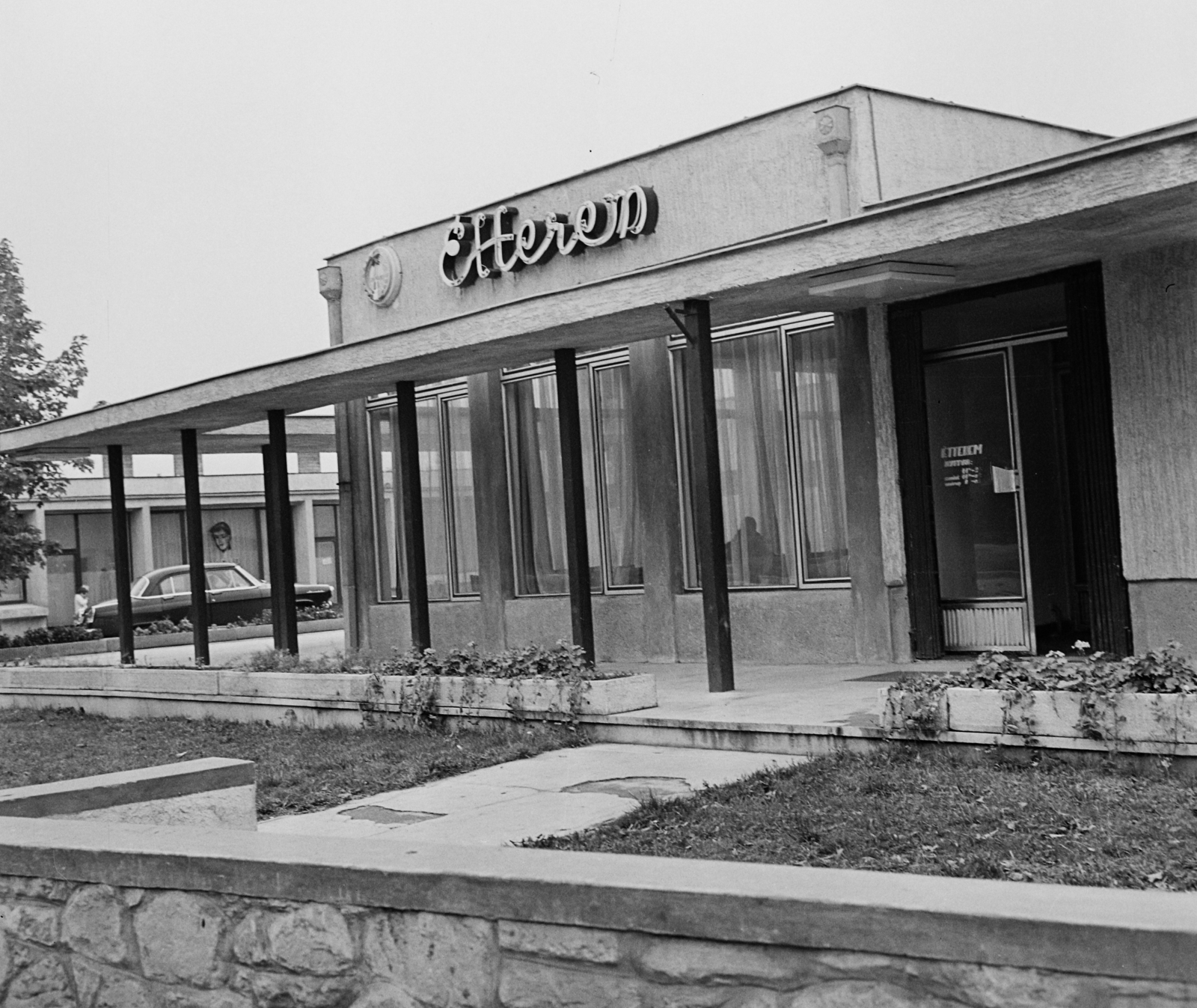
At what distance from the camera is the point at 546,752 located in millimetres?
10375

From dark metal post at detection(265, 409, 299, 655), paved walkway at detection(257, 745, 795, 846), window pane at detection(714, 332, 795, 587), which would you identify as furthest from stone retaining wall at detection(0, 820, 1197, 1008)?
dark metal post at detection(265, 409, 299, 655)

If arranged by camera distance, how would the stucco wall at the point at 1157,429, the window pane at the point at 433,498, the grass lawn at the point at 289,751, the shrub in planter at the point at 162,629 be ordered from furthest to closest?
the shrub in planter at the point at 162,629 < the window pane at the point at 433,498 < the stucco wall at the point at 1157,429 < the grass lawn at the point at 289,751

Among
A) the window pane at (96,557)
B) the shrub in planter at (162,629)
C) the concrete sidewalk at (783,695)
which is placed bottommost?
the concrete sidewalk at (783,695)

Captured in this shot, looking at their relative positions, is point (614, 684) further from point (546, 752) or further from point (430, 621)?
point (430, 621)

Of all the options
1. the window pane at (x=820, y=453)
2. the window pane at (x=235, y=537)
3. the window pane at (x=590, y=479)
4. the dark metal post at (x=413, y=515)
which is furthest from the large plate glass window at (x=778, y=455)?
the window pane at (x=235, y=537)

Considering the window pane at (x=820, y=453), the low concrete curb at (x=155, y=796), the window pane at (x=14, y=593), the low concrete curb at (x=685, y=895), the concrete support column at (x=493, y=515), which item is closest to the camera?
the low concrete curb at (x=685, y=895)

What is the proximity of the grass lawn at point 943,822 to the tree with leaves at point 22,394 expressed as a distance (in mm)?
20715

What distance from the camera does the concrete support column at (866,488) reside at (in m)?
13.1

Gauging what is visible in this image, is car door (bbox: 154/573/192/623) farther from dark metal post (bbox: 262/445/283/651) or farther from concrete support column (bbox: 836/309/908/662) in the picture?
concrete support column (bbox: 836/309/908/662)

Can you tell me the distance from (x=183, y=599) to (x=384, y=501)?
13098mm

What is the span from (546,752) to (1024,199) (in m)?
4.81

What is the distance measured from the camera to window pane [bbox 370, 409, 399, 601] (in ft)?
61.9

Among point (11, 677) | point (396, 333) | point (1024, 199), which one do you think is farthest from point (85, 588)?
point (1024, 199)

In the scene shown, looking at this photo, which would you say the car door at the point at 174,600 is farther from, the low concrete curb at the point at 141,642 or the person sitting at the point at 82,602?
the person sitting at the point at 82,602
